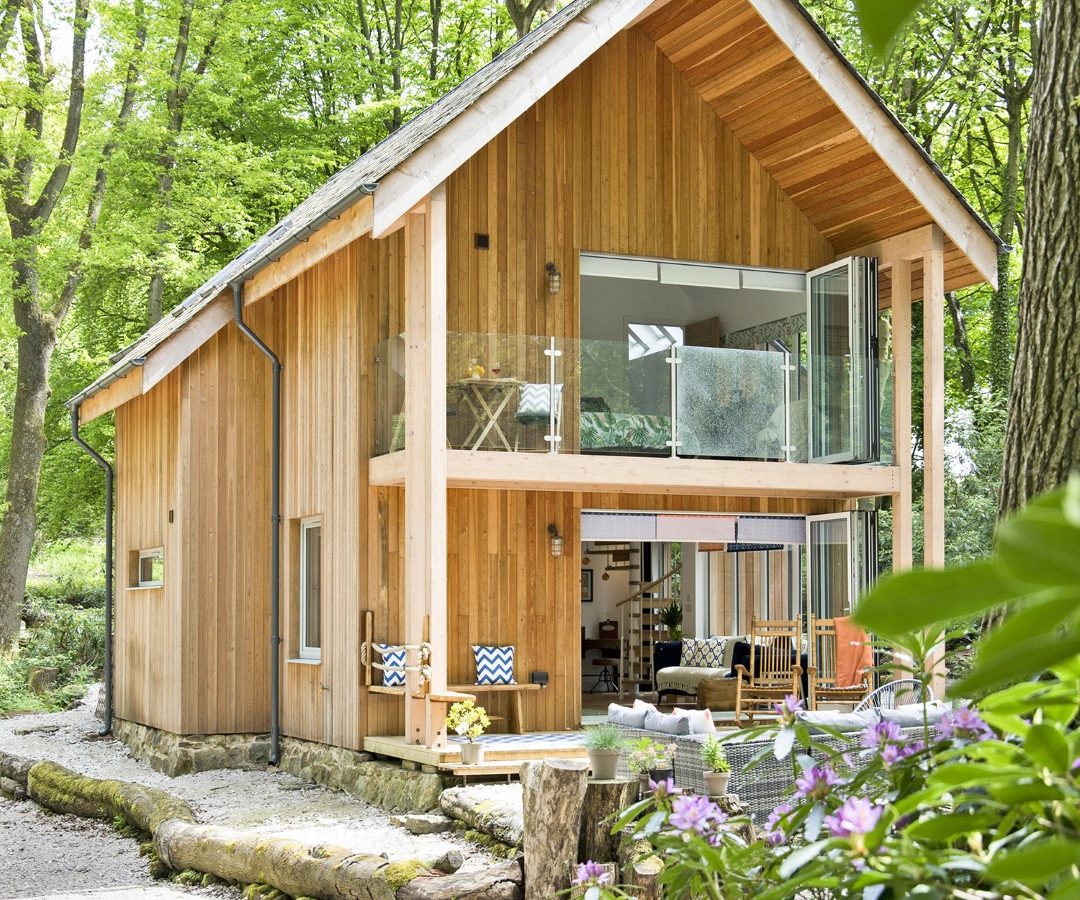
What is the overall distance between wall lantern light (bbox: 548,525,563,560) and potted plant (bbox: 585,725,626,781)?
16.6ft

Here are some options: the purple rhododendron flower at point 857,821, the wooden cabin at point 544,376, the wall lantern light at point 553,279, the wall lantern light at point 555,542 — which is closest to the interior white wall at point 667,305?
the wooden cabin at point 544,376

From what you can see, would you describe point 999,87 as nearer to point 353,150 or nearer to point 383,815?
point 353,150

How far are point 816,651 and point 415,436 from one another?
4.75 meters

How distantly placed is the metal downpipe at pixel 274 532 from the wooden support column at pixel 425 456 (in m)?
→ 2.66

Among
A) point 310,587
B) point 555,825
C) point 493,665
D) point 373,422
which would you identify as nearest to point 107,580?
point 310,587

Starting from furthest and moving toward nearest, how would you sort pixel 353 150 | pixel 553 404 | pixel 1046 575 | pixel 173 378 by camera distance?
pixel 353 150 → pixel 173 378 → pixel 553 404 → pixel 1046 575

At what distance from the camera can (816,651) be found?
13070 millimetres

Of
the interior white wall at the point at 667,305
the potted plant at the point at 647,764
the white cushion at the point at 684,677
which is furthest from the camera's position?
the white cushion at the point at 684,677

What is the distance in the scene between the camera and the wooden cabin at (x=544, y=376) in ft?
36.2

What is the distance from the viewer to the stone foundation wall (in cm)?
1013

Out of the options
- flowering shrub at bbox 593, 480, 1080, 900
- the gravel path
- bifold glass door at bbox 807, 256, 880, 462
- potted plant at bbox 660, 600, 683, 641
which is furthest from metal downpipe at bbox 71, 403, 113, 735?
flowering shrub at bbox 593, 480, 1080, 900

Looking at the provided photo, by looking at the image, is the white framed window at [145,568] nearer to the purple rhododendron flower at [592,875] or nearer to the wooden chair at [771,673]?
the wooden chair at [771,673]

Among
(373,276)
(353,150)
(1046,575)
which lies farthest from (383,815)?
(353,150)

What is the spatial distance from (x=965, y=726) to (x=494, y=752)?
27.8 feet
